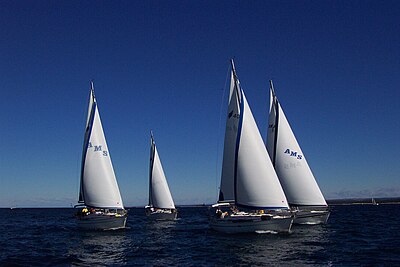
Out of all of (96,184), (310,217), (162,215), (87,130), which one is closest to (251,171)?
(310,217)

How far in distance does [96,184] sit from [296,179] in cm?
2437

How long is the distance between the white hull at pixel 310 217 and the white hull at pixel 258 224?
1123cm

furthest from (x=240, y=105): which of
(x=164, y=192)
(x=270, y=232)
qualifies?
(x=164, y=192)

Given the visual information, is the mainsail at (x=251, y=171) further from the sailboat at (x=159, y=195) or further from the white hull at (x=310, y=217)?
the sailboat at (x=159, y=195)

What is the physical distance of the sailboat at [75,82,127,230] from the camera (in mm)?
46056

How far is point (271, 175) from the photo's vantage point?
3669 cm

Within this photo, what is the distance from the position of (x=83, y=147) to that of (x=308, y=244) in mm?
30349

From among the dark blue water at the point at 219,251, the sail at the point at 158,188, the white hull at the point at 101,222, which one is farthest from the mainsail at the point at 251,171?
the sail at the point at 158,188

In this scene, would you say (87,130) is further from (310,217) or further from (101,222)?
(310,217)

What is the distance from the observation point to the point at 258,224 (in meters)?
35.2

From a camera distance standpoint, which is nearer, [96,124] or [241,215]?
[241,215]

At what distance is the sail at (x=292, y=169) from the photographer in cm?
4722

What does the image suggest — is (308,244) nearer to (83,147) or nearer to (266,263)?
(266,263)

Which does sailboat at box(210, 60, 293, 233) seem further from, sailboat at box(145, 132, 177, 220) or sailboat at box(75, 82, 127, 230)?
sailboat at box(145, 132, 177, 220)
